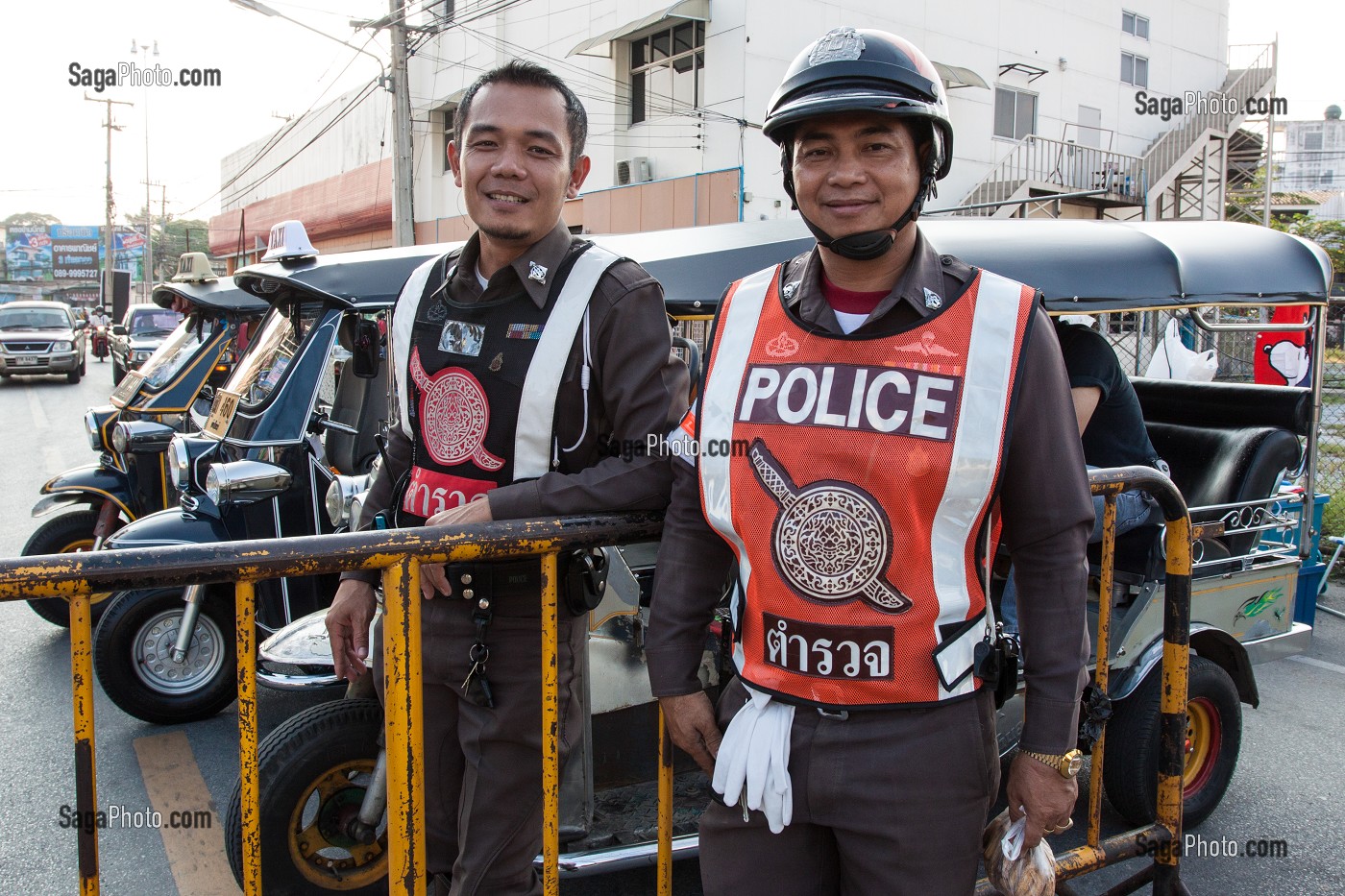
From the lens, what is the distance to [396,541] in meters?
1.89

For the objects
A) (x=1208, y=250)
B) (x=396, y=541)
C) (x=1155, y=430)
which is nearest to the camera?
(x=396, y=541)

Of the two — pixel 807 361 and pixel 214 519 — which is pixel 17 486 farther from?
pixel 807 361

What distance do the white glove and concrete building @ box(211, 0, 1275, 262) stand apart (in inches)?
560

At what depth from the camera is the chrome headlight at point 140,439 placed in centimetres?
591

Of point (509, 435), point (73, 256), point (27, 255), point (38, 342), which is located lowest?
point (509, 435)

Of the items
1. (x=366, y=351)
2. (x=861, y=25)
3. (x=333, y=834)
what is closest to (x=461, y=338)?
(x=333, y=834)

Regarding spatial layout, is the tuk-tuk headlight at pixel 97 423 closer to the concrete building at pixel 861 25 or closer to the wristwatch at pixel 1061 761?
the wristwatch at pixel 1061 761

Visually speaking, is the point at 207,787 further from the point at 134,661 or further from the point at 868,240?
the point at 868,240

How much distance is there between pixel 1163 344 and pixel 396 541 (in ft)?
21.1

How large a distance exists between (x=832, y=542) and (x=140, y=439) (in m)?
5.49

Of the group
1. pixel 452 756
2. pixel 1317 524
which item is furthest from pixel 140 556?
pixel 1317 524

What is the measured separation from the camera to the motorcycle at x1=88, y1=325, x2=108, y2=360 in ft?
98.9
